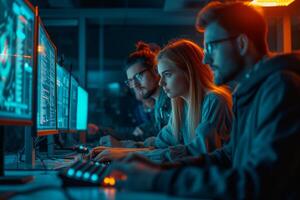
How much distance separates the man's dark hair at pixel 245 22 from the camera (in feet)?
4.46

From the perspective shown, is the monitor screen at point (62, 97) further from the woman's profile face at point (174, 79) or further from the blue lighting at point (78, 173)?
the blue lighting at point (78, 173)

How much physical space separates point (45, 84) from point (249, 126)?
0.94 metres

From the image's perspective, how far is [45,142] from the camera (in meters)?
2.69

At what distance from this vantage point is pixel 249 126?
4.09 ft

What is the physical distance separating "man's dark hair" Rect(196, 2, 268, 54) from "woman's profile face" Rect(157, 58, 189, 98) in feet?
3.00

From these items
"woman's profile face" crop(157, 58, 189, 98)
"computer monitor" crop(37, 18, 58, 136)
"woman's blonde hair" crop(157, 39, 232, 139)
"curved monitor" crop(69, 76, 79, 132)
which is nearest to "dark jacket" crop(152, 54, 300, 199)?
"computer monitor" crop(37, 18, 58, 136)

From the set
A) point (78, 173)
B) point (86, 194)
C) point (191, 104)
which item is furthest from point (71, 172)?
point (191, 104)

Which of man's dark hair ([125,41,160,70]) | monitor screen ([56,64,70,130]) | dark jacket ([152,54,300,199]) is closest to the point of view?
dark jacket ([152,54,300,199])

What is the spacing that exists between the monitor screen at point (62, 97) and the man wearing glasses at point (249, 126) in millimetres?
1281

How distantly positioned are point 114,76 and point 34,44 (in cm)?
413

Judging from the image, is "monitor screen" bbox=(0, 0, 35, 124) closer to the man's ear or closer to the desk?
the desk

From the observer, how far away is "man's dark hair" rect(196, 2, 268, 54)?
53.5 inches

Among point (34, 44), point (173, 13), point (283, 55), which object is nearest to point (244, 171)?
point (283, 55)

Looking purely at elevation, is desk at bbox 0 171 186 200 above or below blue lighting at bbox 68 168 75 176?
below
